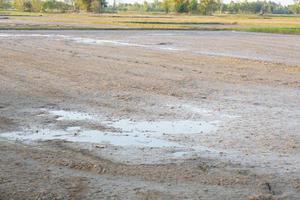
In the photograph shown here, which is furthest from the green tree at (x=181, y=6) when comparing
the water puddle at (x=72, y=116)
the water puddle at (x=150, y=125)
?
the water puddle at (x=150, y=125)

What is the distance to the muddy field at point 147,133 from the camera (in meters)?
6.68

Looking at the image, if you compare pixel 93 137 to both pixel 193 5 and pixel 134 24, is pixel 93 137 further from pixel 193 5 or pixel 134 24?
pixel 193 5

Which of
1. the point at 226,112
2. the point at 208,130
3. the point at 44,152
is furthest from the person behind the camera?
the point at 226,112

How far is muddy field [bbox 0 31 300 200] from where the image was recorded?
21.9 feet

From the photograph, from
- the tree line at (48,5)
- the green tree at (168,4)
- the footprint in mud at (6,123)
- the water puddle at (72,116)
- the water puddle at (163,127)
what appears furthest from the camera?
the green tree at (168,4)

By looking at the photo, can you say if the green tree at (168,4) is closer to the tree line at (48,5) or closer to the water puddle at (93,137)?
the tree line at (48,5)

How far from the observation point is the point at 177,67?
20.1 meters

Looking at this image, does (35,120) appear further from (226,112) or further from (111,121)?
(226,112)

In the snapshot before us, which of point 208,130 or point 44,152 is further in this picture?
point 208,130

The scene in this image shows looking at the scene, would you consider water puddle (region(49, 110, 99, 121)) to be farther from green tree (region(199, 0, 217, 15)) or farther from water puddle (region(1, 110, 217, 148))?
green tree (region(199, 0, 217, 15))

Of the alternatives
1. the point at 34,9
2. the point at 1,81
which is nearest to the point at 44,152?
the point at 1,81

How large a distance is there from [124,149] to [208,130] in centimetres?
209

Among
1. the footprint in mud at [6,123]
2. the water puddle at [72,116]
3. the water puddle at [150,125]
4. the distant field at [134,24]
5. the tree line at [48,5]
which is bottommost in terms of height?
the tree line at [48,5]

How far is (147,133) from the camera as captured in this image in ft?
31.7
